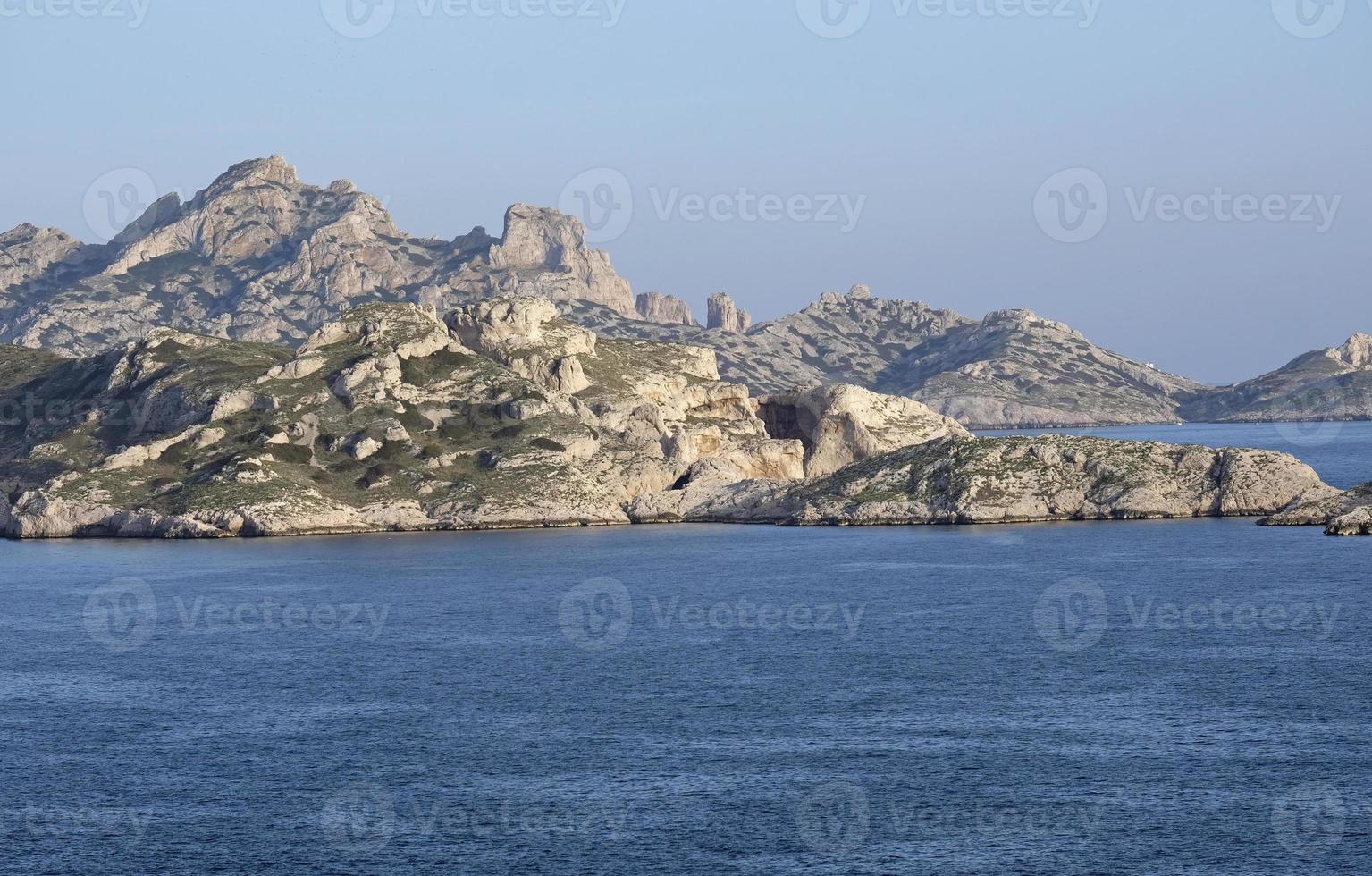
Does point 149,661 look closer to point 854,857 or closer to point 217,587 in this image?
point 217,587

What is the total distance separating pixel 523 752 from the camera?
68.0m

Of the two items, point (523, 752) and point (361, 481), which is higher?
point (361, 481)

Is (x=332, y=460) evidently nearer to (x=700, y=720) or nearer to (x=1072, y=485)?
(x=1072, y=485)

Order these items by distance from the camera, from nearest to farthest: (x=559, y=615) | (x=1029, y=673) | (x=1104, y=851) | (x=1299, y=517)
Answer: (x=1104, y=851) → (x=1029, y=673) → (x=559, y=615) → (x=1299, y=517)

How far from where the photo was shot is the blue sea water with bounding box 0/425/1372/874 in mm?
55000

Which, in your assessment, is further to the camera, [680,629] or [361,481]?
[361,481]

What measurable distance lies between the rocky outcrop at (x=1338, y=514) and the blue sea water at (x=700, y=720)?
1673 cm

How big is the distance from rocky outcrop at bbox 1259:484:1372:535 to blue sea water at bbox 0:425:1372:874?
659 inches

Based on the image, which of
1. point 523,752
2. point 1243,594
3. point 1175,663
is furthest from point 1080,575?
point 523,752

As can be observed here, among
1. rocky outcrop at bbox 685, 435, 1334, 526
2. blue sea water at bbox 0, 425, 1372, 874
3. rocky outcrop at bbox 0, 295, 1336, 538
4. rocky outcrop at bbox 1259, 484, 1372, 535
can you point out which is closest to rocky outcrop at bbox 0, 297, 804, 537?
rocky outcrop at bbox 0, 295, 1336, 538

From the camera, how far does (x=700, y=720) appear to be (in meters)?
73.8

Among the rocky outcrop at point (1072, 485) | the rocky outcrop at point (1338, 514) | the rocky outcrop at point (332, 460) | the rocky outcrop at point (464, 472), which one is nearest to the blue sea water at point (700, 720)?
the rocky outcrop at point (1338, 514)

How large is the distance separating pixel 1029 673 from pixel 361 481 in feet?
356

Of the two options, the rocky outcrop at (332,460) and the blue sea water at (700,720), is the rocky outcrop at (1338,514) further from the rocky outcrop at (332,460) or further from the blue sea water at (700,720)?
the rocky outcrop at (332,460)
